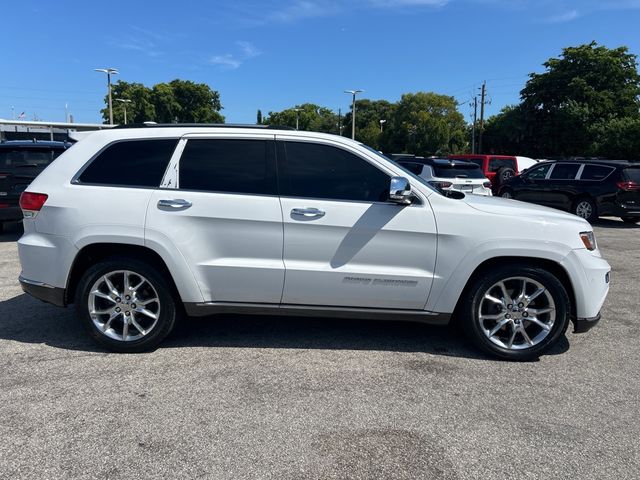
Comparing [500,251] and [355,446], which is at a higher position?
[500,251]

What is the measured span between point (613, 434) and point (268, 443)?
2.13 meters

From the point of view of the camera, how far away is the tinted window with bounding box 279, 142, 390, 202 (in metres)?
4.12

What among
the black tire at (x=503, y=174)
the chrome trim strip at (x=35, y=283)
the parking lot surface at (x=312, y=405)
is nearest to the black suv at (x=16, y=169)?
the parking lot surface at (x=312, y=405)

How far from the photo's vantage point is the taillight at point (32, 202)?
418cm

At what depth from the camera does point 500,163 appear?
19031mm

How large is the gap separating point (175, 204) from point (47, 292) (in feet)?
4.45

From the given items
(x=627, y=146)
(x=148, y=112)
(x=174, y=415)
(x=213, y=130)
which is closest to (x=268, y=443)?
(x=174, y=415)

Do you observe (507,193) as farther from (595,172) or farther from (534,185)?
(595,172)

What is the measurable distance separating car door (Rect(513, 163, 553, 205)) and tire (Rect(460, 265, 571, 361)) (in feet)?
35.2

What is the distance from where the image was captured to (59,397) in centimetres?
344

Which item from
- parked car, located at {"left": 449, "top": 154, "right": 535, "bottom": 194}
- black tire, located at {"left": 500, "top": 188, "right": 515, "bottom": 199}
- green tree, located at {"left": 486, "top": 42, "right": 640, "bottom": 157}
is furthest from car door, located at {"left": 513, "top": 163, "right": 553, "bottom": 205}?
green tree, located at {"left": 486, "top": 42, "right": 640, "bottom": 157}

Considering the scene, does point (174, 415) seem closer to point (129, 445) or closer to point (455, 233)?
point (129, 445)

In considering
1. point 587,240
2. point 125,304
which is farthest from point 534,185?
point 125,304

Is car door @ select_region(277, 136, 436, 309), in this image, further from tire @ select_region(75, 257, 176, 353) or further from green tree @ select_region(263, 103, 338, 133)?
green tree @ select_region(263, 103, 338, 133)
